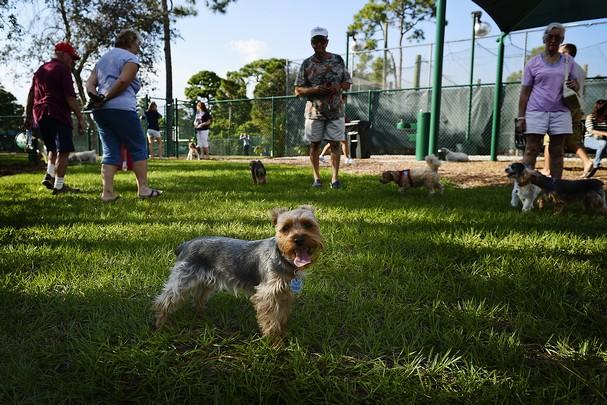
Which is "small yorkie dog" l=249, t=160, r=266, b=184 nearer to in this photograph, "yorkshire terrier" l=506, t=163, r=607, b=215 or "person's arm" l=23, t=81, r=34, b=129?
"person's arm" l=23, t=81, r=34, b=129

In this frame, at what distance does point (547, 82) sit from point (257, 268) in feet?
18.8

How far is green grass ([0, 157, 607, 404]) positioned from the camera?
1.78 metres

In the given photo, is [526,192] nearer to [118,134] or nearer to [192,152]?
[118,134]

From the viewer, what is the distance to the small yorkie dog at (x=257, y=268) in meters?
2.18

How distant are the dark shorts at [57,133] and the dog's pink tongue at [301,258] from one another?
6.14 meters

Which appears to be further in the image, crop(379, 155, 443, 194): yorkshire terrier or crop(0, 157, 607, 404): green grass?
crop(379, 155, 443, 194): yorkshire terrier

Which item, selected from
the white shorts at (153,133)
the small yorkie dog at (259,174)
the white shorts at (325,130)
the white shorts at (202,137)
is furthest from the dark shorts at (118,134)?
the white shorts at (202,137)

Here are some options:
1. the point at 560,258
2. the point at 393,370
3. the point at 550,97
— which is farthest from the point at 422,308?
the point at 550,97

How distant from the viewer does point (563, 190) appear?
5.32m

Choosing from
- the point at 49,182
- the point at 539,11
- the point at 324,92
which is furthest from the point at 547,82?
the point at 49,182

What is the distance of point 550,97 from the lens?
236 inches

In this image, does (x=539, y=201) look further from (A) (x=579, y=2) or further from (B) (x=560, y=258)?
(A) (x=579, y=2)

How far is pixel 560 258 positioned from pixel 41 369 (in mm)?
3634

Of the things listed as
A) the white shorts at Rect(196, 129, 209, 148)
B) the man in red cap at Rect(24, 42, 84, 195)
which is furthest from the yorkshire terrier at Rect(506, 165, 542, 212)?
the white shorts at Rect(196, 129, 209, 148)
